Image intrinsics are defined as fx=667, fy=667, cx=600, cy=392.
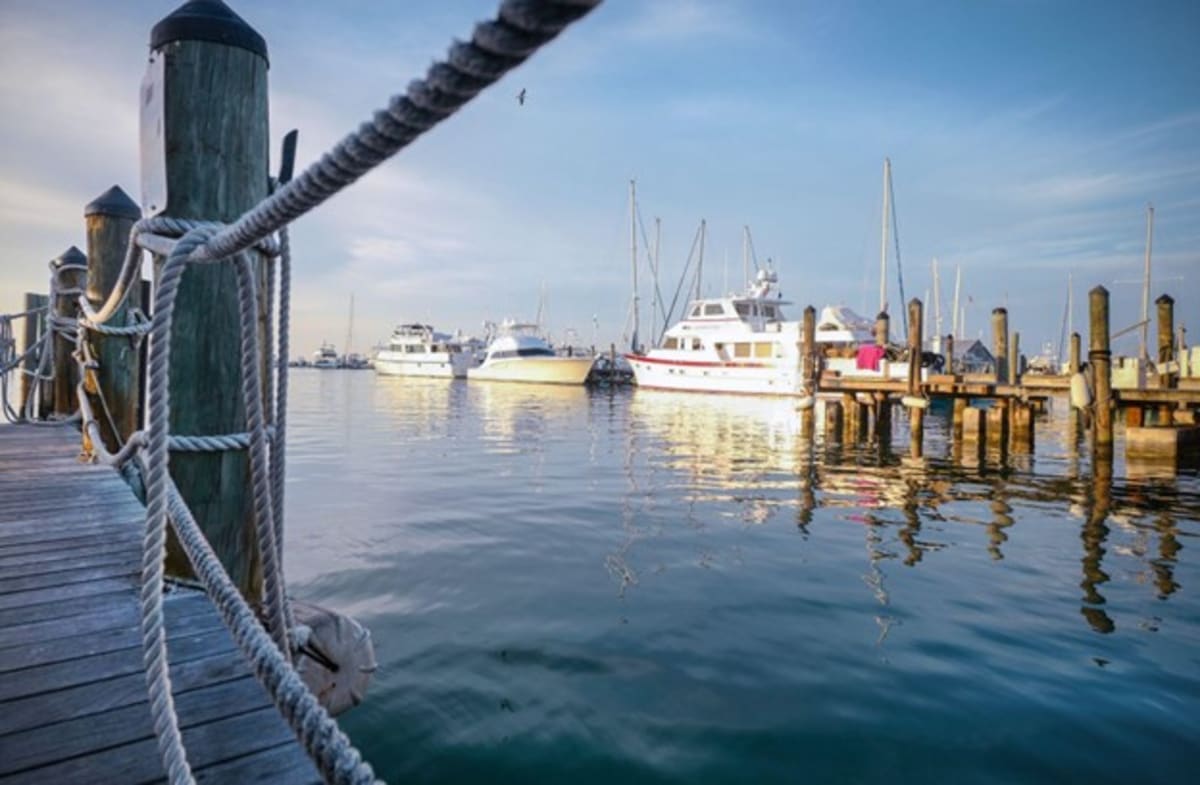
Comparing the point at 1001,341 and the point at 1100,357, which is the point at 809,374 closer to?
the point at 1001,341

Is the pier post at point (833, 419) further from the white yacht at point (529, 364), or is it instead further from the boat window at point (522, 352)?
the boat window at point (522, 352)

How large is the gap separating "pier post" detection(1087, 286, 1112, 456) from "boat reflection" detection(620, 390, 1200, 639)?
1.03 m

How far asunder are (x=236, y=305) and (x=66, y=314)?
7441mm

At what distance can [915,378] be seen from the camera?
1720cm

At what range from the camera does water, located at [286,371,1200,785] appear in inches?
140

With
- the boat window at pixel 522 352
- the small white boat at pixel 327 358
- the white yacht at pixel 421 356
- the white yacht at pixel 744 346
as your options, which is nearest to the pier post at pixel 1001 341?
the white yacht at pixel 744 346

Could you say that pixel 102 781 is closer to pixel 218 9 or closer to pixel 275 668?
pixel 275 668

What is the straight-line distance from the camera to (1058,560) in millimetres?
7051

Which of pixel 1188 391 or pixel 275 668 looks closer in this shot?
pixel 275 668

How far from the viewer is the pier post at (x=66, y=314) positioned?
297 inches

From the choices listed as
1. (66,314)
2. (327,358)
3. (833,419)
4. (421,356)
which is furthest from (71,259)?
(327,358)

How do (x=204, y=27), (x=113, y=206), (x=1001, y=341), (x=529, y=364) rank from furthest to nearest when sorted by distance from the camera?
(x=529, y=364)
(x=1001, y=341)
(x=113, y=206)
(x=204, y=27)

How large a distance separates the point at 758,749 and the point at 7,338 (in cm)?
1145

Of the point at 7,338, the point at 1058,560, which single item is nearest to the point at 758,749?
the point at 1058,560
